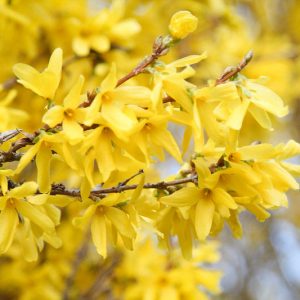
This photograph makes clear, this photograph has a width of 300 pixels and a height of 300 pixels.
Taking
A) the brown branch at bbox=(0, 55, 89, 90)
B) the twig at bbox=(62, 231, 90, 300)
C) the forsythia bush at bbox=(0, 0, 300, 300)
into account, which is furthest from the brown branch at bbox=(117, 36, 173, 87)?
the twig at bbox=(62, 231, 90, 300)

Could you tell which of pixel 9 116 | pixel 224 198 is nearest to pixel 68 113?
pixel 224 198

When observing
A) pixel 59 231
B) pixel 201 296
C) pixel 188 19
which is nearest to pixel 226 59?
pixel 59 231

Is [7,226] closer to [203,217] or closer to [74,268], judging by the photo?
[203,217]

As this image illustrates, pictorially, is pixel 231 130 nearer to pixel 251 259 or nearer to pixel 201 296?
pixel 201 296

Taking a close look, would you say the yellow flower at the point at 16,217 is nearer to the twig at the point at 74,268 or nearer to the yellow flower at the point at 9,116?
the yellow flower at the point at 9,116

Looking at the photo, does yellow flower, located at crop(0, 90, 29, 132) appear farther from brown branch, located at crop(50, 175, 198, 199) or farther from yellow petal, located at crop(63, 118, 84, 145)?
yellow petal, located at crop(63, 118, 84, 145)

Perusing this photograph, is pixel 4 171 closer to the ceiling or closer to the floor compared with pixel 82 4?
closer to the ceiling

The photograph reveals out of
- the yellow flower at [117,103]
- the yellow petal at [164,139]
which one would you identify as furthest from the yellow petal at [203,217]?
the yellow flower at [117,103]

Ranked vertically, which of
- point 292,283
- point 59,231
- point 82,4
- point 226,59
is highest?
point 82,4
